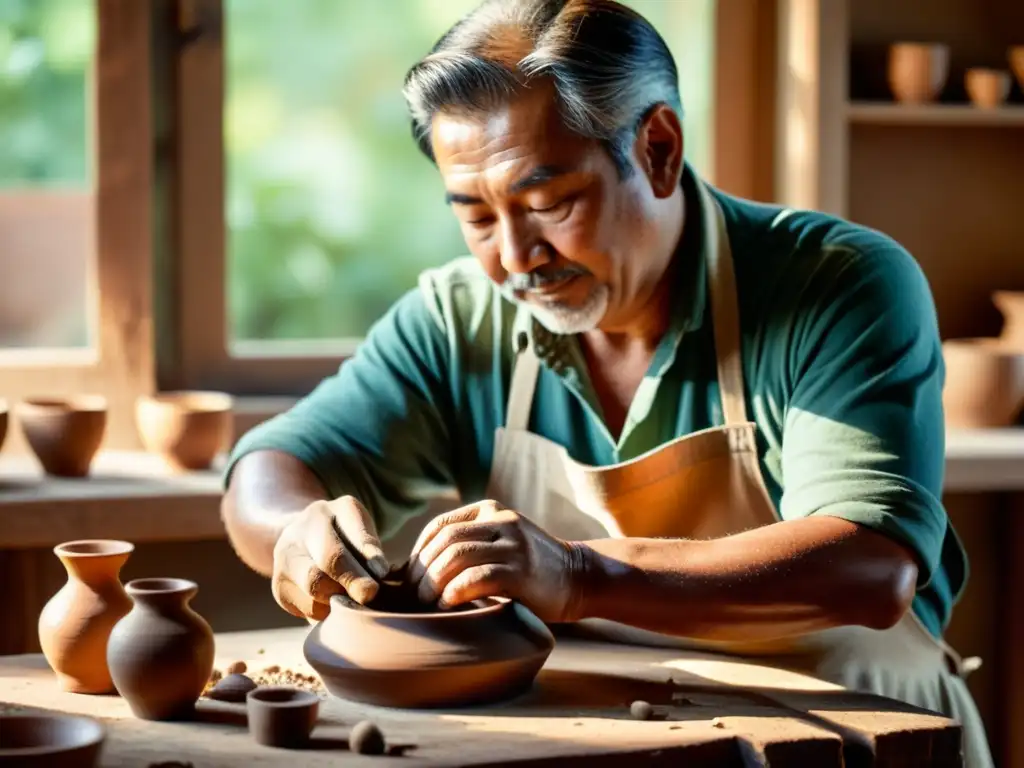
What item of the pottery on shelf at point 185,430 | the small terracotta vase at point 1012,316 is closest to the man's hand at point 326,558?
the pottery on shelf at point 185,430

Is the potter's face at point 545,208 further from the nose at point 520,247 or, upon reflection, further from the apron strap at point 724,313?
the apron strap at point 724,313

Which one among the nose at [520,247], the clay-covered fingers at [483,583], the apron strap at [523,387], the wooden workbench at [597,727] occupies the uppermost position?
the nose at [520,247]

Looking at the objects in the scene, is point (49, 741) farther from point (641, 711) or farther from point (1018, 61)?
point (1018, 61)

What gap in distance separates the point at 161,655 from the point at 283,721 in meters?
0.22

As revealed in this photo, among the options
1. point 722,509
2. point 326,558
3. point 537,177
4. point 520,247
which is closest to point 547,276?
point 520,247

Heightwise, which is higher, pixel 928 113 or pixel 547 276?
pixel 928 113

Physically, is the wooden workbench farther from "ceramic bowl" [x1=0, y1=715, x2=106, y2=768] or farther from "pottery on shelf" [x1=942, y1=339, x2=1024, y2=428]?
"pottery on shelf" [x1=942, y1=339, x2=1024, y2=428]

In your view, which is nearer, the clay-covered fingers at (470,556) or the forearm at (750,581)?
the clay-covered fingers at (470,556)

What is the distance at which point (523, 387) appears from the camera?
2.80m

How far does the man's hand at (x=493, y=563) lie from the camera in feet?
6.89

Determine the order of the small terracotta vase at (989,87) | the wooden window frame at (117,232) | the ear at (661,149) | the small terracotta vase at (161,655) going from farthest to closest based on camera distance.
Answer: the small terracotta vase at (989,87) → the wooden window frame at (117,232) → the ear at (661,149) → the small terracotta vase at (161,655)

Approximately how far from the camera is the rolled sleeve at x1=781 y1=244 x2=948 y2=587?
2.29 m

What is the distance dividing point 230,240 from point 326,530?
1.81 m

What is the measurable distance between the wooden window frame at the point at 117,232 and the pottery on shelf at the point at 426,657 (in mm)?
1826
